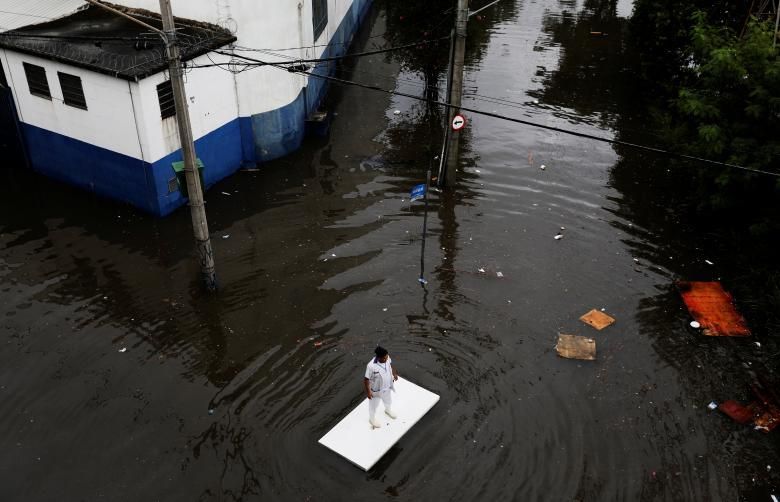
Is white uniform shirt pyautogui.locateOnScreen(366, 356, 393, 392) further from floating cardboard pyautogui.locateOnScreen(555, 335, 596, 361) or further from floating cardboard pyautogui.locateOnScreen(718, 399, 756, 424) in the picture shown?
floating cardboard pyautogui.locateOnScreen(718, 399, 756, 424)

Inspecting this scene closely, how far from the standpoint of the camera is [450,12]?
17.8 m

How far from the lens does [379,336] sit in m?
10.6

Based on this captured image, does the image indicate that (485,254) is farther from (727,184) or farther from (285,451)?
(285,451)

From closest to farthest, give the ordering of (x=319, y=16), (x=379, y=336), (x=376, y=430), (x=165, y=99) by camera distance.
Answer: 1. (x=376, y=430)
2. (x=379, y=336)
3. (x=165, y=99)
4. (x=319, y=16)

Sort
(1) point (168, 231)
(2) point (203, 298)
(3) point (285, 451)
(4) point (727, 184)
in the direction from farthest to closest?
1. (1) point (168, 231)
2. (4) point (727, 184)
3. (2) point (203, 298)
4. (3) point (285, 451)

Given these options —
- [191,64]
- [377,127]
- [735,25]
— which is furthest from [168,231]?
[735,25]

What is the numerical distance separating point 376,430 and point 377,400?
56 centimetres

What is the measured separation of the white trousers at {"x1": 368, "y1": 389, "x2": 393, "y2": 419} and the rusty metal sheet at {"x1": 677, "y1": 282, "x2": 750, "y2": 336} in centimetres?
599

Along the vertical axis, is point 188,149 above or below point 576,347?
above

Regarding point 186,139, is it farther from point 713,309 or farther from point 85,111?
point 713,309

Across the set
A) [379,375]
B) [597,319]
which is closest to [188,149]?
[379,375]

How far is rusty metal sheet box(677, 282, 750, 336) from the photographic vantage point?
10.8m

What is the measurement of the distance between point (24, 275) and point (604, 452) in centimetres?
1094

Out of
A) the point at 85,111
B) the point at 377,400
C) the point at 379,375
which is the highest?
the point at 85,111
